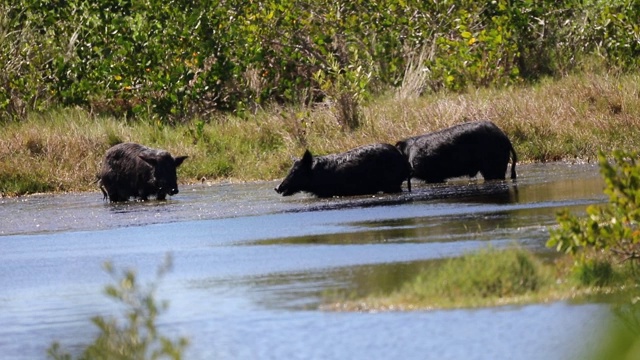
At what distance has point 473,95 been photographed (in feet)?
78.6

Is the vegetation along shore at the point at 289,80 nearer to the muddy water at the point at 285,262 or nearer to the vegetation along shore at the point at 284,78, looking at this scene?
the vegetation along shore at the point at 284,78

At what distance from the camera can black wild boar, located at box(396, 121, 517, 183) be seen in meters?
18.8

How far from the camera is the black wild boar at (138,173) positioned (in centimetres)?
1980

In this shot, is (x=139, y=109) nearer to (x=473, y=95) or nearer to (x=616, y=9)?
(x=473, y=95)

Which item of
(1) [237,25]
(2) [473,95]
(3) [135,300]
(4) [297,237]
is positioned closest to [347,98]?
(2) [473,95]

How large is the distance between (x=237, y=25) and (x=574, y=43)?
22.6ft

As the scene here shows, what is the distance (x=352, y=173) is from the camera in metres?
18.5

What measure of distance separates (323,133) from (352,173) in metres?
4.74

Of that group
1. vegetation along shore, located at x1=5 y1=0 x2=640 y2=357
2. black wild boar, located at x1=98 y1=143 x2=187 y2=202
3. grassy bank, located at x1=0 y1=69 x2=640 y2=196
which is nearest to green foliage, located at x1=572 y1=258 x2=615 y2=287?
vegetation along shore, located at x1=5 y1=0 x2=640 y2=357

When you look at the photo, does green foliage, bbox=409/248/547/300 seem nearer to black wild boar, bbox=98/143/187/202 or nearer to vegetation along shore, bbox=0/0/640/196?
black wild boar, bbox=98/143/187/202

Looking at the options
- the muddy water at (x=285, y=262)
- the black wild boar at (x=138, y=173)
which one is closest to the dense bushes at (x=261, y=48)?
the black wild boar at (x=138, y=173)

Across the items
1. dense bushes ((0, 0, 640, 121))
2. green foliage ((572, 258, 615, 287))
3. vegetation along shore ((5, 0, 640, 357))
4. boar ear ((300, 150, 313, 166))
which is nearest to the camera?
green foliage ((572, 258, 615, 287))

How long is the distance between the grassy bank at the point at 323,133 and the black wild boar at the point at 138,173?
216 cm

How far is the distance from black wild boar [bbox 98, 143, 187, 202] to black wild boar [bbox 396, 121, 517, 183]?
138 inches
